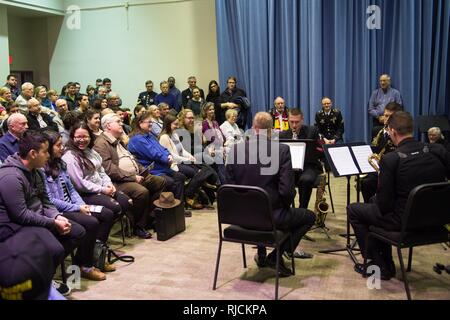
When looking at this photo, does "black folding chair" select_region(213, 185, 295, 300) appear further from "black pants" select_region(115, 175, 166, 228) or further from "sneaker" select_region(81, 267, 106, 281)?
"black pants" select_region(115, 175, 166, 228)

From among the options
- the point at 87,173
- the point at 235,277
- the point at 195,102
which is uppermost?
the point at 195,102

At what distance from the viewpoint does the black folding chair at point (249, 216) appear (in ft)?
9.73

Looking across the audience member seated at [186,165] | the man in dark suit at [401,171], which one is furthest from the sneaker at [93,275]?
the audience member seated at [186,165]

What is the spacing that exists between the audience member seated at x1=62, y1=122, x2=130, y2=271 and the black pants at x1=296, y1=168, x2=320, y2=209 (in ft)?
5.50

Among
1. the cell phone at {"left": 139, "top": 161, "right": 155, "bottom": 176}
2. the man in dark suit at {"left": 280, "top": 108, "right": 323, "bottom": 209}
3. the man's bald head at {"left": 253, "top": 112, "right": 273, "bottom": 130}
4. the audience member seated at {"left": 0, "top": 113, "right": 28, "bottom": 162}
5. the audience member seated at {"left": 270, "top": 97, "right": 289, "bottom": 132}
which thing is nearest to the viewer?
the man's bald head at {"left": 253, "top": 112, "right": 273, "bottom": 130}

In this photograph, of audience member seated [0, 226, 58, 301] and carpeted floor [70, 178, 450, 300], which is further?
carpeted floor [70, 178, 450, 300]

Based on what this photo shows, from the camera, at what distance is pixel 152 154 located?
4.91 metres

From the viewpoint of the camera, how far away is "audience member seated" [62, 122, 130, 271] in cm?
379

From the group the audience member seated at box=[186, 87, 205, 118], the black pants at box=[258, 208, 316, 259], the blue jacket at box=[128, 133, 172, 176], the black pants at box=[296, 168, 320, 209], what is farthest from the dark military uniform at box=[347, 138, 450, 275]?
the audience member seated at box=[186, 87, 205, 118]

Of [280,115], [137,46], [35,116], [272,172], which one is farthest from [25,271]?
[137,46]

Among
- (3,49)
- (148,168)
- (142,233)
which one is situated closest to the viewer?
(142,233)

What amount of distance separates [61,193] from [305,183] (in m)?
2.18

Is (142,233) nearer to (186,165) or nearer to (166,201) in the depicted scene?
(166,201)
